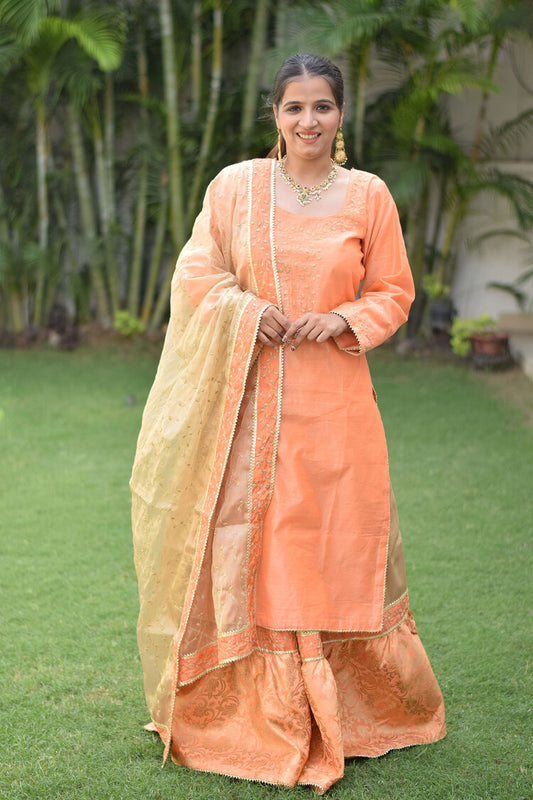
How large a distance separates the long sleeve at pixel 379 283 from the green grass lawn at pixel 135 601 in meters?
1.09

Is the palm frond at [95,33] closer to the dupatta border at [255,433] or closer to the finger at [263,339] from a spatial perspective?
the dupatta border at [255,433]

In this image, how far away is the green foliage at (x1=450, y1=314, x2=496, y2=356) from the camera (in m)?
7.15

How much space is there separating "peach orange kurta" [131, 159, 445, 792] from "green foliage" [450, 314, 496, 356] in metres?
5.01

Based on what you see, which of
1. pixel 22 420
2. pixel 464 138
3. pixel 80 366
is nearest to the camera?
pixel 22 420

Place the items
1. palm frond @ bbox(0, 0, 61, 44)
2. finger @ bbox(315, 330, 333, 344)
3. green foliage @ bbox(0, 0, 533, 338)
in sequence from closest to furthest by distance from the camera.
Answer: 1. finger @ bbox(315, 330, 333, 344)
2. palm frond @ bbox(0, 0, 61, 44)
3. green foliage @ bbox(0, 0, 533, 338)

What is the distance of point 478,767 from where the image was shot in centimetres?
235

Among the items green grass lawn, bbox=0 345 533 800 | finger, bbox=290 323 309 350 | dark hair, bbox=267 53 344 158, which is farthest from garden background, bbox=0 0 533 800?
dark hair, bbox=267 53 344 158

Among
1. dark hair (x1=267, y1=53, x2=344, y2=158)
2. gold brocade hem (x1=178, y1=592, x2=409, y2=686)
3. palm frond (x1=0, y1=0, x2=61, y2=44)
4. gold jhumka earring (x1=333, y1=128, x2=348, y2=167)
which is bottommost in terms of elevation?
gold brocade hem (x1=178, y1=592, x2=409, y2=686)

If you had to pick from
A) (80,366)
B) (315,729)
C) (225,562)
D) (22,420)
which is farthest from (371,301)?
(80,366)

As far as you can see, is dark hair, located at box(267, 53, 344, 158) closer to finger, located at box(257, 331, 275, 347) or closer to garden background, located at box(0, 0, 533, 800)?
finger, located at box(257, 331, 275, 347)

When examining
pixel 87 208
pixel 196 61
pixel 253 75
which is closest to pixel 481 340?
pixel 253 75

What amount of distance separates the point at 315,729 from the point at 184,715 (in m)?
0.34

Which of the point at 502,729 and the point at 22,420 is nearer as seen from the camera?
the point at 502,729

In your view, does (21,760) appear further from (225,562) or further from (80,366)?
(80,366)
